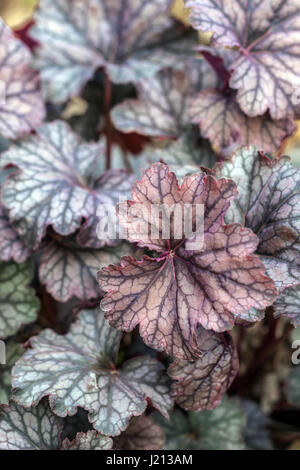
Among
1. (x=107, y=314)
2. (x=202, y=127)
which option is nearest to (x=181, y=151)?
(x=202, y=127)

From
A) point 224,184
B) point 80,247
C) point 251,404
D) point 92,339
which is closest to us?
point 224,184

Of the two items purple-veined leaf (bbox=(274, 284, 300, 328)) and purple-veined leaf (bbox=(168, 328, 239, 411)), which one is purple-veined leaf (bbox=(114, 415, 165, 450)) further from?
purple-veined leaf (bbox=(274, 284, 300, 328))

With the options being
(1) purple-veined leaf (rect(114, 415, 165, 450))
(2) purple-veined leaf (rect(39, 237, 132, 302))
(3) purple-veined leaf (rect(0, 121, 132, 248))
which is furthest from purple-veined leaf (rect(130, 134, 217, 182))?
(1) purple-veined leaf (rect(114, 415, 165, 450))

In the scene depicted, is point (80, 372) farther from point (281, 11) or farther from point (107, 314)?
point (281, 11)

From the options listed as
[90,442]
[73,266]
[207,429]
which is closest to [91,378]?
[90,442]

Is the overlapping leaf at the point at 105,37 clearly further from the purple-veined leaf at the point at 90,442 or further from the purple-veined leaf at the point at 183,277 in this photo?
the purple-veined leaf at the point at 90,442

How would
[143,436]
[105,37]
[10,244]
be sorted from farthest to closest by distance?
[105,37] → [10,244] → [143,436]

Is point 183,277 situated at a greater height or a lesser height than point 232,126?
lesser

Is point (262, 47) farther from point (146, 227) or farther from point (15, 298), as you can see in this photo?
point (15, 298)
